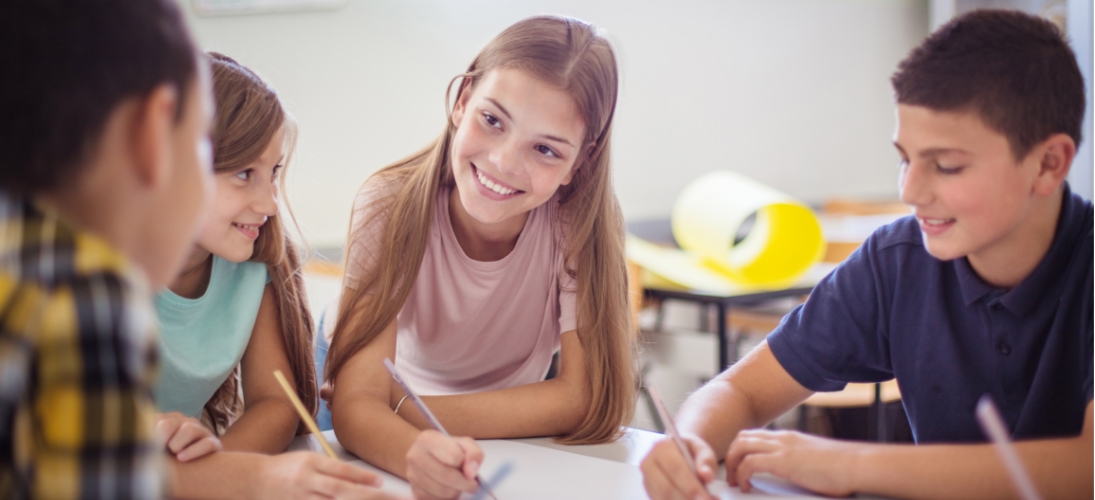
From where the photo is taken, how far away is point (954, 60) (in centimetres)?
97

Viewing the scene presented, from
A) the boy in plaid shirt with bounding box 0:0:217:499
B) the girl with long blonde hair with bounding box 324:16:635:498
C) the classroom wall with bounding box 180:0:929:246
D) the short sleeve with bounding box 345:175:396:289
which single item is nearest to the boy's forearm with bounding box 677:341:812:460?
the girl with long blonde hair with bounding box 324:16:635:498

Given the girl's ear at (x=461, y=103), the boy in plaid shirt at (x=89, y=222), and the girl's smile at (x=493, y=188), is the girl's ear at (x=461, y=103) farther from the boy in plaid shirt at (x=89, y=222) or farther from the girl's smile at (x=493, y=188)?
the boy in plaid shirt at (x=89, y=222)

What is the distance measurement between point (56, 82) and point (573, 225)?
0.95m

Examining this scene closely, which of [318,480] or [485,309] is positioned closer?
[318,480]

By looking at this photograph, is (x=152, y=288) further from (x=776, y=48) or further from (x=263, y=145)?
(x=776, y=48)

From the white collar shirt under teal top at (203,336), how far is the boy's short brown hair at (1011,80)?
0.93m

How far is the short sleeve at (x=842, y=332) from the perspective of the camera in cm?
115

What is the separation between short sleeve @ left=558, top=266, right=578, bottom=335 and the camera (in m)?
1.34

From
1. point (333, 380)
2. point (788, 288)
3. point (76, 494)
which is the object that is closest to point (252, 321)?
point (333, 380)

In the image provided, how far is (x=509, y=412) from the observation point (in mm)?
1185

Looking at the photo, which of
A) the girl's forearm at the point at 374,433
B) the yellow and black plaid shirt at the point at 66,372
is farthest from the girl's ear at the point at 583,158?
the yellow and black plaid shirt at the point at 66,372

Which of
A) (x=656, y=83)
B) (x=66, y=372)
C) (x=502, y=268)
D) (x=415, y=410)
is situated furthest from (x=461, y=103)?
(x=656, y=83)

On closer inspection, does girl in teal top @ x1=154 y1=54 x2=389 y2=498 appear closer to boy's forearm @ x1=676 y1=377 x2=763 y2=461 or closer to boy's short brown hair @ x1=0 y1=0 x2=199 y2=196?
boy's forearm @ x1=676 y1=377 x2=763 y2=461

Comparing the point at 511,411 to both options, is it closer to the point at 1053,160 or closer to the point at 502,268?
the point at 502,268
